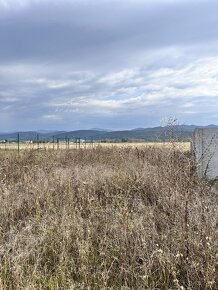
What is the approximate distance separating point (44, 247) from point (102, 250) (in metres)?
0.73

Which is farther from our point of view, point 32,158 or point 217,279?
point 32,158

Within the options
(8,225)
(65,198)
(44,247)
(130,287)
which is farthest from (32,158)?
(130,287)

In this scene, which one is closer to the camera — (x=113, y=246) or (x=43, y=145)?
(x=113, y=246)

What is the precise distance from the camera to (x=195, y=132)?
12.5 meters

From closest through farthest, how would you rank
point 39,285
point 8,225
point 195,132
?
point 39,285, point 8,225, point 195,132

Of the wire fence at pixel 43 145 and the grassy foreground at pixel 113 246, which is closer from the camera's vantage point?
the grassy foreground at pixel 113 246

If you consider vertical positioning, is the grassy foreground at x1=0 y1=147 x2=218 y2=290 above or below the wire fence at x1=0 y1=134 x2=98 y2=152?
below

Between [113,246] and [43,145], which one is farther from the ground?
[43,145]

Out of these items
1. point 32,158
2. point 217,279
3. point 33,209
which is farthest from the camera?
point 32,158

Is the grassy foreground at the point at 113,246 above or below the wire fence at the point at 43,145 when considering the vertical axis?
below

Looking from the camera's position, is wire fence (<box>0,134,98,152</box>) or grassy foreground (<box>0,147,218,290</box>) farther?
wire fence (<box>0,134,98,152</box>)

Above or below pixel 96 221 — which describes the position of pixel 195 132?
above

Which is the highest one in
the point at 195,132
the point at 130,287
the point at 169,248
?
the point at 195,132

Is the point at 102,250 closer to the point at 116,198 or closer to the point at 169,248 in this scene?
the point at 169,248
